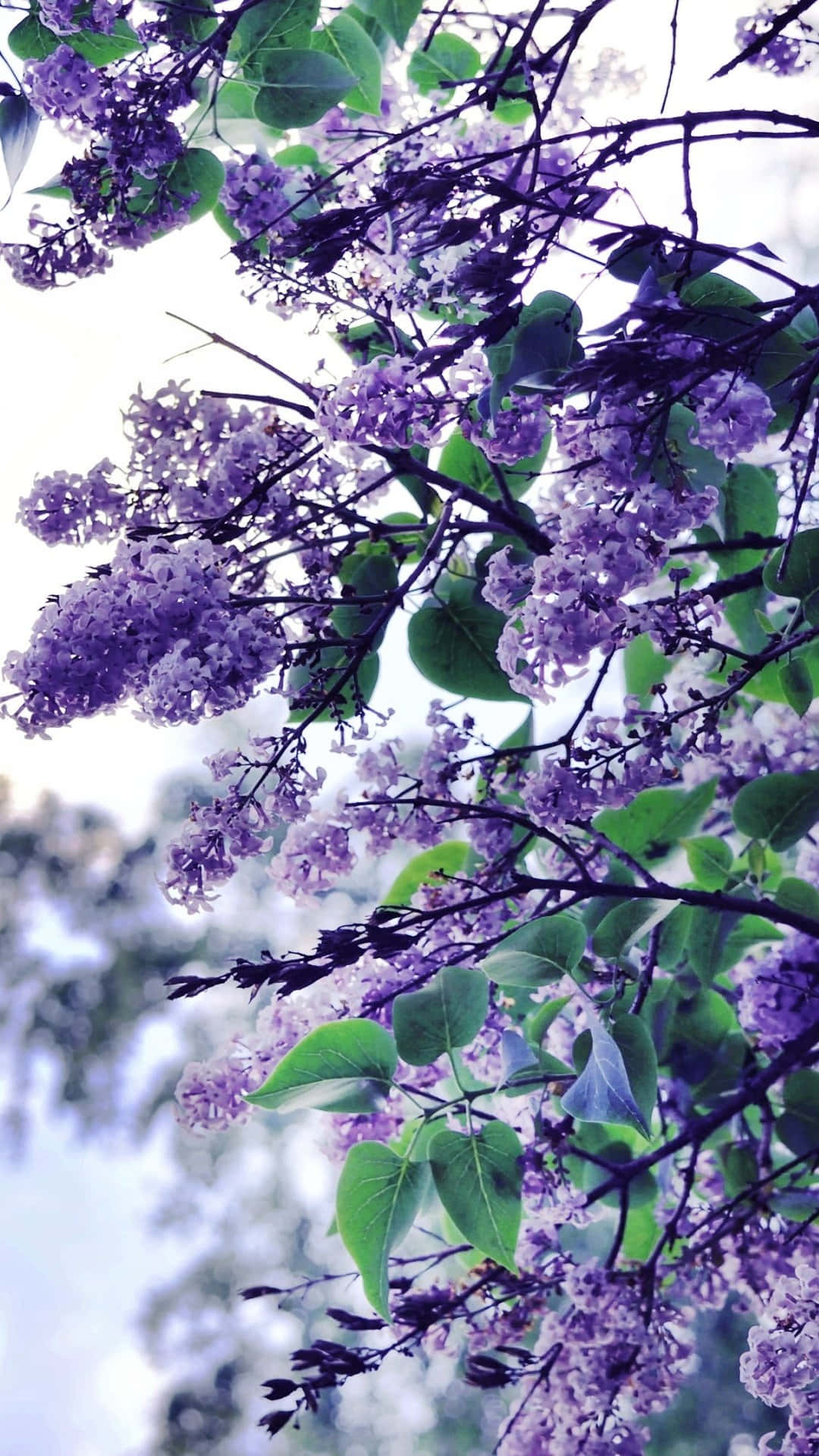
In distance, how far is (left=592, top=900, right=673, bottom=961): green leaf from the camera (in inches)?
30.1

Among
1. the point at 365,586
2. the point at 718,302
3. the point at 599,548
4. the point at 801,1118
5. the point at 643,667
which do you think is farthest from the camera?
the point at 643,667

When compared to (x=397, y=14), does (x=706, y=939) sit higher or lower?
lower

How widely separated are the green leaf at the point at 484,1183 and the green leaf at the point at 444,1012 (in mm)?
62

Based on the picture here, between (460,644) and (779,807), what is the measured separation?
0.90 ft

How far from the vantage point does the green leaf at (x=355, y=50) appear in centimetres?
98

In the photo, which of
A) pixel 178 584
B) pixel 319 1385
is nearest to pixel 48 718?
pixel 178 584

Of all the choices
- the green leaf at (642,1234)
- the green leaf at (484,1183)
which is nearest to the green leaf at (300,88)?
the green leaf at (484,1183)

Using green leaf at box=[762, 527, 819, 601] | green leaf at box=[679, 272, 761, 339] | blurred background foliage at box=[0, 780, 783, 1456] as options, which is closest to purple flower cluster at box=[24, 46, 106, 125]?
green leaf at box=[679, 272, 761, 339]

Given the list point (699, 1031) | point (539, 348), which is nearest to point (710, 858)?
point (699, 1031)

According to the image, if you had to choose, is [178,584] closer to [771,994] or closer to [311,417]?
[311,417]

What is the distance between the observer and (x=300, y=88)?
89 cm

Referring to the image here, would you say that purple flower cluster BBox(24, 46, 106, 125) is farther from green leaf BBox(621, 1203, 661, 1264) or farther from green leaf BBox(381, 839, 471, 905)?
green leaf BBox(621, 1203, 661, 1264)

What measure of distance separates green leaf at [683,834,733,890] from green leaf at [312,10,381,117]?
652 mm

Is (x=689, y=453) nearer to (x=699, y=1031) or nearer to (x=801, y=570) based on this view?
(x=801, y=570)
